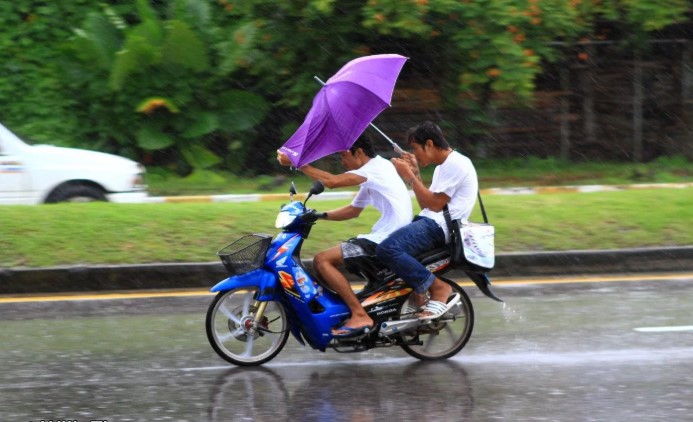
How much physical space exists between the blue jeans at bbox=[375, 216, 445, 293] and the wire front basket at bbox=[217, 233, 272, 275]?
0.72 meters

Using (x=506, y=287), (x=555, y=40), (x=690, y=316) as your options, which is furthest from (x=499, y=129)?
(x=690, y=316)

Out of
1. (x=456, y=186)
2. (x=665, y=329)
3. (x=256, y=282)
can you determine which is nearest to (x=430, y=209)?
(x=456, y=186)

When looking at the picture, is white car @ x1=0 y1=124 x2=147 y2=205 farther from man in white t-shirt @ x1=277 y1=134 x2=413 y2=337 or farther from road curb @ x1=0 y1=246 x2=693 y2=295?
man in white t-shirt @ x1=277 y1=134 x2=413 y2=337

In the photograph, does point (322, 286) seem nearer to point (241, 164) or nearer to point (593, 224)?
point (593, 224)

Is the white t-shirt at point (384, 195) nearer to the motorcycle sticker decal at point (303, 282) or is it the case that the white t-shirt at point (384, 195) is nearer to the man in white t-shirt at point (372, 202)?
the man in white t-shirt at point (372, 202)

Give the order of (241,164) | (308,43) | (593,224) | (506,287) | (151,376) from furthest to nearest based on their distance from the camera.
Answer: (241,164)
(308,43)
(593,224)
(506,287)
(151,376)

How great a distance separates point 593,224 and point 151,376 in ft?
19.6

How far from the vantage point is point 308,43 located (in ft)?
56.4

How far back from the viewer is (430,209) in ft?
23.6

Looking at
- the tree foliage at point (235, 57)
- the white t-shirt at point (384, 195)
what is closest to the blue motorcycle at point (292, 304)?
the white t-shirt at point (384, 195)

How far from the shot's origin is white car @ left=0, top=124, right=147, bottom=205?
12.8 m

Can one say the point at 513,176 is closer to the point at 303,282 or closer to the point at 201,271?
the point at 201,271

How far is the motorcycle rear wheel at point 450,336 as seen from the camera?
7367 millimetres

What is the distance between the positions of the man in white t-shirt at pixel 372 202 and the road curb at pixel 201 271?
2807mm
